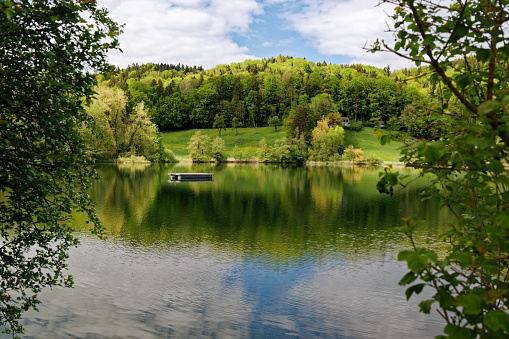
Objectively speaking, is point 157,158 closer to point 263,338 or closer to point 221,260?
point 221,260

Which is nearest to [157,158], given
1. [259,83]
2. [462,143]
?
[462,143]

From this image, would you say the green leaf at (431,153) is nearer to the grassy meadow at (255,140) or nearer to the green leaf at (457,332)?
the green leaf at (457,332)

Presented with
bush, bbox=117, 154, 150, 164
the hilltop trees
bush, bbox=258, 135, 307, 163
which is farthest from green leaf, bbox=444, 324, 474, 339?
bush, bbox=258, 135, 307, 163

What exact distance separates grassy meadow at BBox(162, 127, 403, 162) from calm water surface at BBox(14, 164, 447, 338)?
7498 centimetres

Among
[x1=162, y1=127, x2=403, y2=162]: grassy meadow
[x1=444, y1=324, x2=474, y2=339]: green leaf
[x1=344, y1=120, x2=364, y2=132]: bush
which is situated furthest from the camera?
[x1=344, y1=120, x2=364, y2=132]: bush

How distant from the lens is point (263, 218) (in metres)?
22.5

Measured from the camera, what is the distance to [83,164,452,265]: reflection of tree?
53.7 ft

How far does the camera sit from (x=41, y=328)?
8438 millimetres

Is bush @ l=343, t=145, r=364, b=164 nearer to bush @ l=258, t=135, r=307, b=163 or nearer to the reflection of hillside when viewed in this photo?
bush @ l=258, t=135, r=307, b=163

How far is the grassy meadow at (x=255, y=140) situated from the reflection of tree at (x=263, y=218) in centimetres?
6303

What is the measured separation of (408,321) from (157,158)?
76.1 meters

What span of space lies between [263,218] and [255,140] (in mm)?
97166

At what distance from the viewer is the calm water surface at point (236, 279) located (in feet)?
29.2

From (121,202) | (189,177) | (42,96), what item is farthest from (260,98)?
(42,96)
